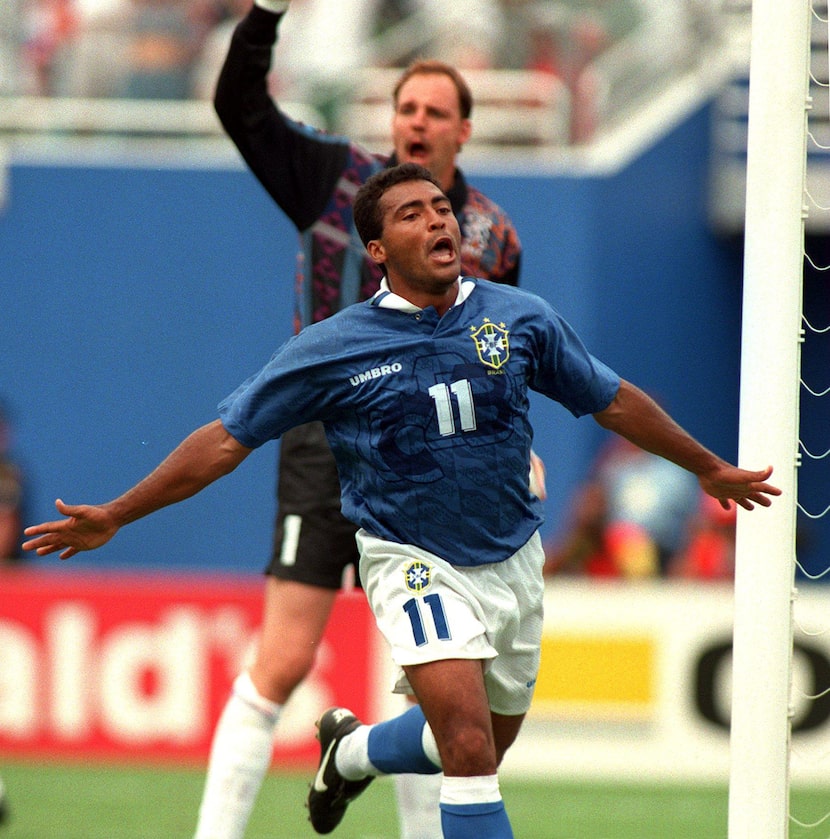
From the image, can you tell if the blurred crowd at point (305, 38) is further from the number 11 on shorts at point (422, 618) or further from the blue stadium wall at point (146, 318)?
the number 11 on shorts at point (422, 618)

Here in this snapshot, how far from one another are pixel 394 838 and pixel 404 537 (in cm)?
278

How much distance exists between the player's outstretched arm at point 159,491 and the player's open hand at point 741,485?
4.07 feet

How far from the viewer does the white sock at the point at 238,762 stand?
4980 mm

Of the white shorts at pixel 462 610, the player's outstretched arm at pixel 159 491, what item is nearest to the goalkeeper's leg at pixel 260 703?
the white shorts at pixel 462 610

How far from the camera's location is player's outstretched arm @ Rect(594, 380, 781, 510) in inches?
175

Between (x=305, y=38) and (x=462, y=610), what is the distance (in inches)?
329

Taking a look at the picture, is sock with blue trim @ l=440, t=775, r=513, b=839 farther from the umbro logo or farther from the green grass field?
the green grass field

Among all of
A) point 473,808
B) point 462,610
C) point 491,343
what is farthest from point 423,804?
point 491,343

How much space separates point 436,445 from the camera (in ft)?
14.1

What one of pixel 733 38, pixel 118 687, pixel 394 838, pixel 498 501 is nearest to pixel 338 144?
pixel 498 501

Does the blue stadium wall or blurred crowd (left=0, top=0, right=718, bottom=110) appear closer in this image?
blurred crowd (left=0, top=0, right=718, bottom=110)

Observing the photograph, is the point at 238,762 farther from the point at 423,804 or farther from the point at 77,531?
the point at 77,531

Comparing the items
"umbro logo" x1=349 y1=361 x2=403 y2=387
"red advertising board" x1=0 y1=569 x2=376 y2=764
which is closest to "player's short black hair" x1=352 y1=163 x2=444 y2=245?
"umbro logo" x1=349 y1=361 x2=403 y2=387

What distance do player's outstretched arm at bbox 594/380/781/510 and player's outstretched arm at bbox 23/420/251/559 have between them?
3.27ft
